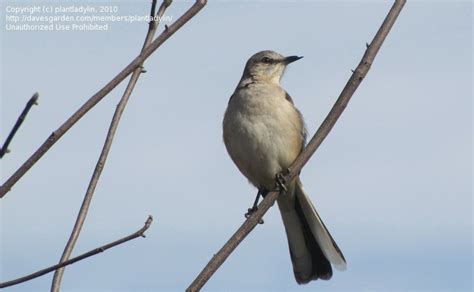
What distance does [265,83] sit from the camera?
7.04 meters

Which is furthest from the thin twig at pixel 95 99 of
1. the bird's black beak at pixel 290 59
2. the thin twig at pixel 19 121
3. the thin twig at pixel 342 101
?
the bird's black beak at pixel 290 59

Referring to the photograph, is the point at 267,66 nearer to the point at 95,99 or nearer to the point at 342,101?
the point at 342,101

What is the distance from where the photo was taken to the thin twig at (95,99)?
1847 millimetres

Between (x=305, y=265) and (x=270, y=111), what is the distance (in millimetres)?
1356

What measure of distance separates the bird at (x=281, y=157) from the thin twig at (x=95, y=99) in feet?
13.2

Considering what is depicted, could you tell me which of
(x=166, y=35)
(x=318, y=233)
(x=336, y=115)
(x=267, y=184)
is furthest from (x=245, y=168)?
(x=166, y=35)

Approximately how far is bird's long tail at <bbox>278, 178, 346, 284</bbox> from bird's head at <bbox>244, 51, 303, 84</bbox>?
122 cm

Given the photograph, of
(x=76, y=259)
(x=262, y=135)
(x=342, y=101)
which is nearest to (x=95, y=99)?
(x=76, y=259)

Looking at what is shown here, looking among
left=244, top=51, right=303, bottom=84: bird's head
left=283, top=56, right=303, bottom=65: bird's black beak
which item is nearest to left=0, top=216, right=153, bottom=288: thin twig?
left=244, top=51, right=303, bottom=84: bird's head

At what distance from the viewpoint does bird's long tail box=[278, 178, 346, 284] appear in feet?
20.1

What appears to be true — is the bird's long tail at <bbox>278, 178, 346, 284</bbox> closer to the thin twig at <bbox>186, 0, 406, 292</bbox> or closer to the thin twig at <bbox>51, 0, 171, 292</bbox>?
the thin twig at <bbox>186, 0, 406, 292</bbox>

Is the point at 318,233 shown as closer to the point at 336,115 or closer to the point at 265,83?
the point at 265,83

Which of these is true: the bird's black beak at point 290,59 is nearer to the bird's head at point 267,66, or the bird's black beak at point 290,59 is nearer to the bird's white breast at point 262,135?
the bird's head at point 267,66

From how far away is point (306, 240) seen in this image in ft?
21.4
